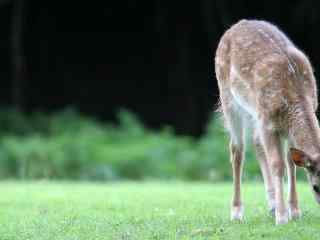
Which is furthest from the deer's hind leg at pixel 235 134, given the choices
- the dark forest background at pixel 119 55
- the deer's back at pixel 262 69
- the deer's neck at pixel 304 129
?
the dark forest background at pixel 119 55

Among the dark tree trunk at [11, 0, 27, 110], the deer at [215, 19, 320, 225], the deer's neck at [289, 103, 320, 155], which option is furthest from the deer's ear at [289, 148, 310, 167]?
the dark tree trunk at [11, 0, 27, 110]

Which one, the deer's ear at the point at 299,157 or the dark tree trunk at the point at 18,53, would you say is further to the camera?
the dark tree trunk at the point at 18,53

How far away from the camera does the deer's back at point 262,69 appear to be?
842 cm

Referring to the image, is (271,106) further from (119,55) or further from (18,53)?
(119,55)

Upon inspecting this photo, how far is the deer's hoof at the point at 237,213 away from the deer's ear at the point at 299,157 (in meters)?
1.23

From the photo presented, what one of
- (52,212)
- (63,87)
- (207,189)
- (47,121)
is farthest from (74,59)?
(52,212)

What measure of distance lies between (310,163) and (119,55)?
52.7ft

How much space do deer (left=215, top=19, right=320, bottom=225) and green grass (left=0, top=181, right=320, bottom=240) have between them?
0.41 metres

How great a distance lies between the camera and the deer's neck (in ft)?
26.5

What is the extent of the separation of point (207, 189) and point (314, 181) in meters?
5.52

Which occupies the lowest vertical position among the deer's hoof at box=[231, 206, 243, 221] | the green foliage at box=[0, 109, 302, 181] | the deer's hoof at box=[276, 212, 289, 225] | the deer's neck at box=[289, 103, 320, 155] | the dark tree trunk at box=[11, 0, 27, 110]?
the deer's hoof at box=[276, 212, 289, 225]

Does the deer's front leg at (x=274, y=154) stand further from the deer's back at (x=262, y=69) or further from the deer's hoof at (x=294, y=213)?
the deer's hoof at (x=294, y=213)

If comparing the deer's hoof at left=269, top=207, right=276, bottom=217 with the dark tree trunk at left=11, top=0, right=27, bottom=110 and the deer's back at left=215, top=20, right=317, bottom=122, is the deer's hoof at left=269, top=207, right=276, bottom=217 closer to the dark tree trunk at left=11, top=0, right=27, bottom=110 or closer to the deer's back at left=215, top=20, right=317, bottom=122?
the deer's back at left=215, top=20, right=317, bottom=122

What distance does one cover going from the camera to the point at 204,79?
23.0m
